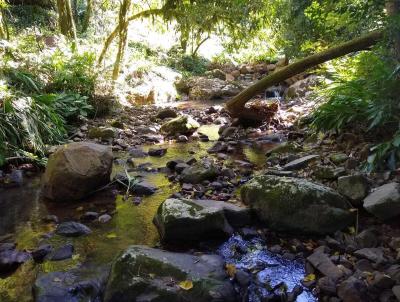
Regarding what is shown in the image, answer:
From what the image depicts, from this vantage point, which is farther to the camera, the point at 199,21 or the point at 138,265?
the point at 199,21

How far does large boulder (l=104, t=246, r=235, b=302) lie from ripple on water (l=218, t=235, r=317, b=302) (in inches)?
9.6

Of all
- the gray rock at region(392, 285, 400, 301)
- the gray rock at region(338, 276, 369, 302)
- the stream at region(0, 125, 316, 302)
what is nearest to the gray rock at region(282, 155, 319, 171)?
the stream at region(0, 125, 316, 302)

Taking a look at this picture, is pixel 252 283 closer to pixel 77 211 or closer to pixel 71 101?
pixel 77 211

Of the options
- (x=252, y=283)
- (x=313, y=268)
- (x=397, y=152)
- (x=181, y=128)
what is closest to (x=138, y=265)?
(x=252, y=283)

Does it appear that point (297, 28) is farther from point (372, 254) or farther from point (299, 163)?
point (372, 254)

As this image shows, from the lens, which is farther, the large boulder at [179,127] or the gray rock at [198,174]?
the large boulder at [179,127]

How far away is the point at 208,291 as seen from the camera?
2.52 meters

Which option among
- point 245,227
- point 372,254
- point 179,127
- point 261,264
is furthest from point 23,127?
point 372,254

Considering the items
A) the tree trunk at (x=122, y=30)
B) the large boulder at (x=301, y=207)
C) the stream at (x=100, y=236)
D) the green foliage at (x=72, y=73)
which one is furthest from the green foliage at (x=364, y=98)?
the tree trunk at (x=122, y=30)

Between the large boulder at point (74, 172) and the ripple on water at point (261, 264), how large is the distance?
188 cm

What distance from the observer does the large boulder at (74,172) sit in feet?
14.3

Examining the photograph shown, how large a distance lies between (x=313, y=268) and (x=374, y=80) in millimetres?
2525

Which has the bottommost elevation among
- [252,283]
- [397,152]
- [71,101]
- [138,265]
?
[252,283]

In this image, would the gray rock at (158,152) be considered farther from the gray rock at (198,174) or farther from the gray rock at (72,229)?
the gray rock at (72,229)
